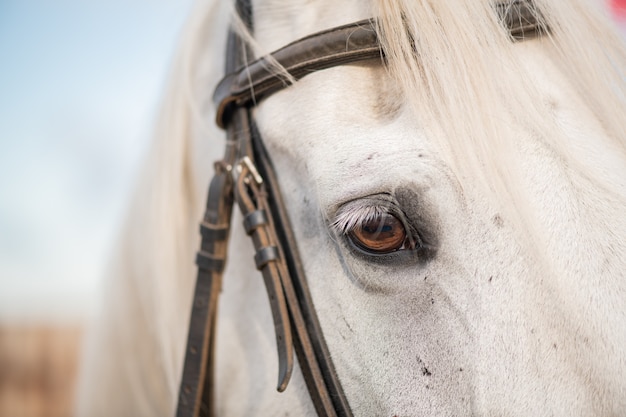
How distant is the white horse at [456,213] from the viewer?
2.29 feet

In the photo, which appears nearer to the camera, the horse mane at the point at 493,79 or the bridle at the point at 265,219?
the horse mane at the point at 493,79

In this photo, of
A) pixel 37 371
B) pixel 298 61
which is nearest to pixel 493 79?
pixel 298 61

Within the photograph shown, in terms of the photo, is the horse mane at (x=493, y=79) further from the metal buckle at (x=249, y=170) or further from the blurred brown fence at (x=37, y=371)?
the blurred brown fence at (x=37, y=371)

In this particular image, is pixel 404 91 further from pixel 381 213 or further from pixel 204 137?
pixel 204 137

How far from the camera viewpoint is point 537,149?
2.49ft

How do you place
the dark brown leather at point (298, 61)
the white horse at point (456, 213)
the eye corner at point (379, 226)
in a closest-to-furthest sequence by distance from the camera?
the white horse at point (456, 213), the eye corner at point (379, 226), the dark brown leather at point (298, 61)

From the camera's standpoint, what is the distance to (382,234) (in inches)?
32.0

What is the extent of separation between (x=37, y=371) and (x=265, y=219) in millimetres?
3436

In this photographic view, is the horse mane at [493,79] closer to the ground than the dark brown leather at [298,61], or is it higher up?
closer to the ground

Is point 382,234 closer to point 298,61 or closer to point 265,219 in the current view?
point 265,219

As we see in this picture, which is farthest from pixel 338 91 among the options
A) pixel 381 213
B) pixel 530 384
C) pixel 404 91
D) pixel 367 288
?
pixel 530 384

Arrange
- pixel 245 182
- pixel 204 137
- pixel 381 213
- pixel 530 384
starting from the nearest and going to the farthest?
pixel 530 384 → pixel 381 213 → pixel 245 182 → pixel 204 137

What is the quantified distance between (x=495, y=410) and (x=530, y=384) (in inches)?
2.3

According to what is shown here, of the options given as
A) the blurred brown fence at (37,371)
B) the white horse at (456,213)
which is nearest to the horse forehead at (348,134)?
the white horse at (456,213)
